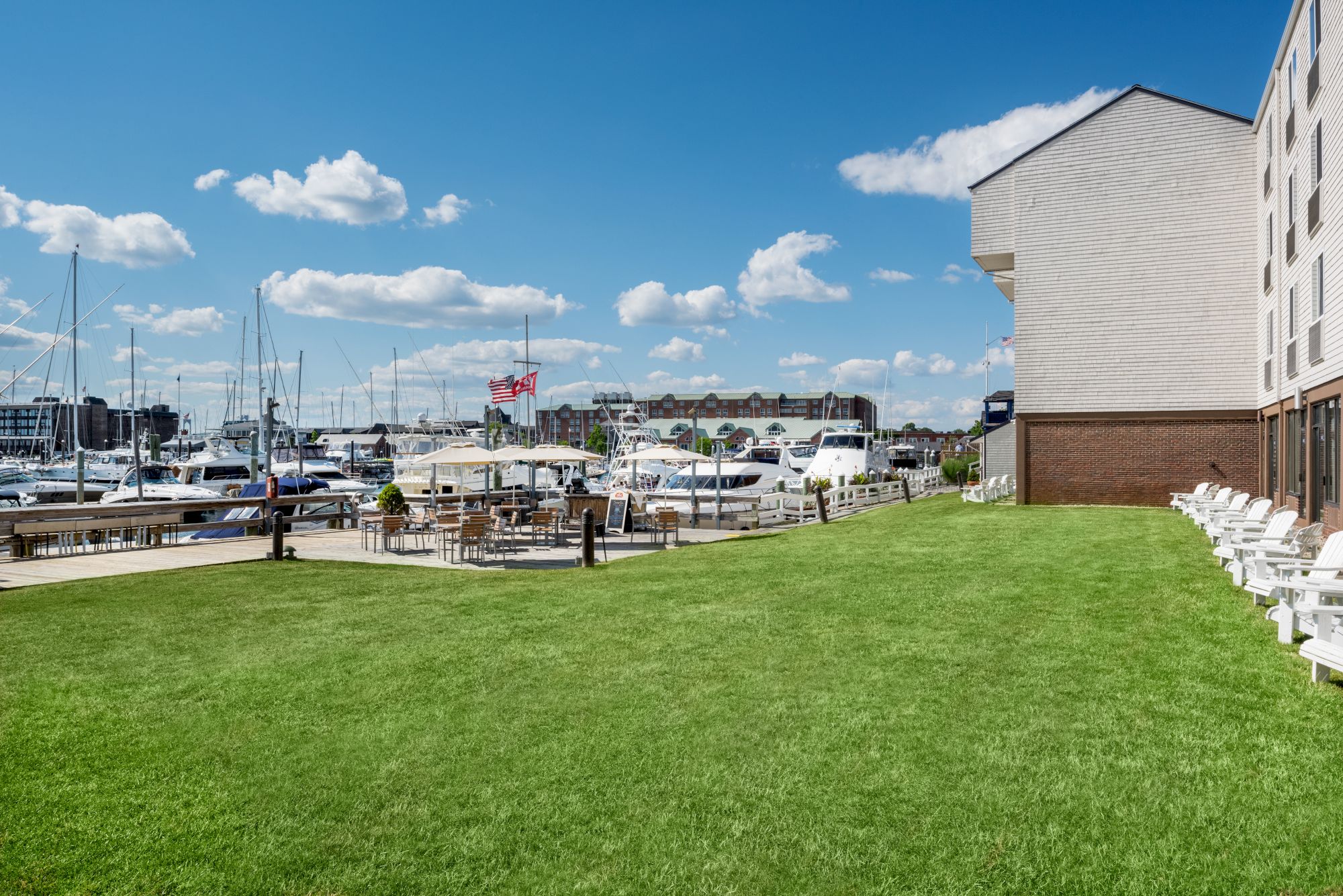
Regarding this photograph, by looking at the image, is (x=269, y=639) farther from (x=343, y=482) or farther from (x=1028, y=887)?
(x=343, y=482)

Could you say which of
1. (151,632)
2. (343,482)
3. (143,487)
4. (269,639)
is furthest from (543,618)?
(343,482)

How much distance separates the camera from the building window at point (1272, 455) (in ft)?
76.1

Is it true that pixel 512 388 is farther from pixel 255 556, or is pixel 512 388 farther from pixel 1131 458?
pixel 1131 458

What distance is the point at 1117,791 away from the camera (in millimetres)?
5809

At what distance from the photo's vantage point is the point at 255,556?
18.4 m

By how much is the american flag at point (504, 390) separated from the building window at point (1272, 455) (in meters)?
26.3

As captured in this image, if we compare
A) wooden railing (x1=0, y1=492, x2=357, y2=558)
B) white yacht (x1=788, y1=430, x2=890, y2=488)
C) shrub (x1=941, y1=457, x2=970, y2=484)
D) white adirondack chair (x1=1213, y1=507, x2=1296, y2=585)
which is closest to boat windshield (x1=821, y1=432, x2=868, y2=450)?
white yacht (x1=788, y1=430, x2=890, y2=488)

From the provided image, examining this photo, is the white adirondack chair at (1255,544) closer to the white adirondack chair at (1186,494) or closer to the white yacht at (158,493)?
the white adirondack chair at (1186,494)

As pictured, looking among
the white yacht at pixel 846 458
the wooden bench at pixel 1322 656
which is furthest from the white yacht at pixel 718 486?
the wooden bench at pixel 1322 656

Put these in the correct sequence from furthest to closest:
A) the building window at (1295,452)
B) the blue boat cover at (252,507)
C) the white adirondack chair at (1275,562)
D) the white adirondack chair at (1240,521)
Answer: the blue boat cover at (252,507) → the building window at (1295,452) → the white adirondack chair at (1240,521) → the white adirondack chair at (1275,562)

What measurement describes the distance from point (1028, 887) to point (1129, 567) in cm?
1061

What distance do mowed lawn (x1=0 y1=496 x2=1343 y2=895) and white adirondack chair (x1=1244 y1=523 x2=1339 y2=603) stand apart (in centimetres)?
→ 39

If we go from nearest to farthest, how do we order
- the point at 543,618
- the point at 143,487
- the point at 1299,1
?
the point at 543,618 → the point at 1299,1 → the point at 143,487

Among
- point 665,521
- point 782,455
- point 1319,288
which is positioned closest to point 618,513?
point 665,521
